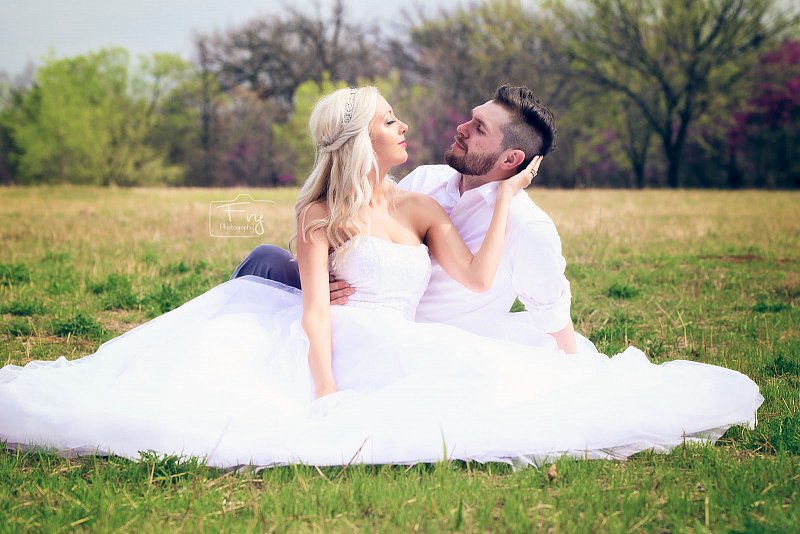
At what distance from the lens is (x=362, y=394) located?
391 centimetres

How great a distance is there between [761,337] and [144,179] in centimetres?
3573

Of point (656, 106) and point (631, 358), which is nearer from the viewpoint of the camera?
point (631, 358)

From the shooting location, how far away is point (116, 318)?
22.8 ft

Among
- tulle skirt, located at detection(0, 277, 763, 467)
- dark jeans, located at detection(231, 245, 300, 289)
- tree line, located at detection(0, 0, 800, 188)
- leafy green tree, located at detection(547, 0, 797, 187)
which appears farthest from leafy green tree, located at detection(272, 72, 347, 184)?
tulle skirt, located at detection(0, 277, 763, 467)

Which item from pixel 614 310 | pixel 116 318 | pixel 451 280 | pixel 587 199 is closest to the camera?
pixel 451 280

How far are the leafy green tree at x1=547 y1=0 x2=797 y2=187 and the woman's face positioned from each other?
32.4 metres

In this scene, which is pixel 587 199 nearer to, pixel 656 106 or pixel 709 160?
pixel 656 106

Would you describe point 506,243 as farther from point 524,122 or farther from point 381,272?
point 381,272

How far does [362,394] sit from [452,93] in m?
35.8

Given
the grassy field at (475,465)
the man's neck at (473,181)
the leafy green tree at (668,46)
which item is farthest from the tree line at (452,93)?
the man's neck at (473,181)

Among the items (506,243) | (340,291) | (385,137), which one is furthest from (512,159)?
(340,291)

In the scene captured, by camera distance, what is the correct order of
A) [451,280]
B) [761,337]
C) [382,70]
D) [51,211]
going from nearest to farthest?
1. [451,280]
2. [761,337]
3. [51,211]
4. [382,70]

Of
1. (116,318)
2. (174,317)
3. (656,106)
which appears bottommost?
(116,318)

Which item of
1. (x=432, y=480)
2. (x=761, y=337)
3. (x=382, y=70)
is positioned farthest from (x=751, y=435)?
(x=382, y=70)
